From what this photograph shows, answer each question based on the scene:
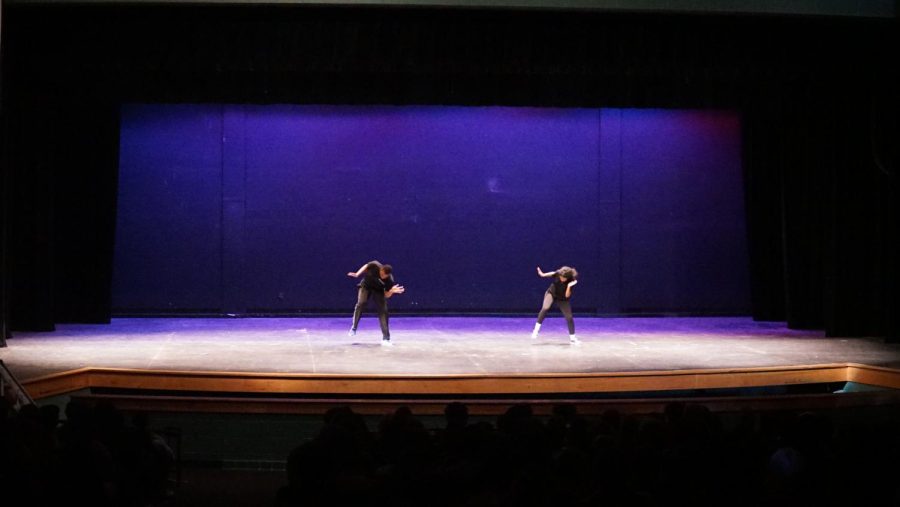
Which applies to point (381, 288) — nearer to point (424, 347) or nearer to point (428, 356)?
point (424, 347)

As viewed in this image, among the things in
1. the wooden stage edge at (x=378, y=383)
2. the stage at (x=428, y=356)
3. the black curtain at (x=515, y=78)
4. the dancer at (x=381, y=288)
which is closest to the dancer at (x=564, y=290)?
the stage at (x=428, y=356)

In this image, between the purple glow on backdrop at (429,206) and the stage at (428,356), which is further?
the purple glow on backdrop at (429,206)

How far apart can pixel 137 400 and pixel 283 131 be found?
7.57 m

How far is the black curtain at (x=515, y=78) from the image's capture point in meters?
11.0

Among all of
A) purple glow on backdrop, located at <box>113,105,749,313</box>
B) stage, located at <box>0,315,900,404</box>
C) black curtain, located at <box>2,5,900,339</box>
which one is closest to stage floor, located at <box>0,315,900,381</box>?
stage, located at <box>0,315,900,404</box>

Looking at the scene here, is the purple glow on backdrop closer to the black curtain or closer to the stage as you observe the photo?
the stage

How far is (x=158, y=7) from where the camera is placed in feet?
36.0

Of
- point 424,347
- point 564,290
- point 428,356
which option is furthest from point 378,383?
point 564,290

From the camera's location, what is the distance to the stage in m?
8.77

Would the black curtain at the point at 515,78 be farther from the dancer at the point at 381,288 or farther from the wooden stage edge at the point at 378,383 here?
the wooden stage edge at the point at 378,383

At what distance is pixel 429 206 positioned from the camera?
15.4 m

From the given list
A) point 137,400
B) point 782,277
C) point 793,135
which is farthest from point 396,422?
point 782,277

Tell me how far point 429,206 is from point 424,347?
175 inches

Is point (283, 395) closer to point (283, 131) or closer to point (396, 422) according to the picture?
point (396, 422)
